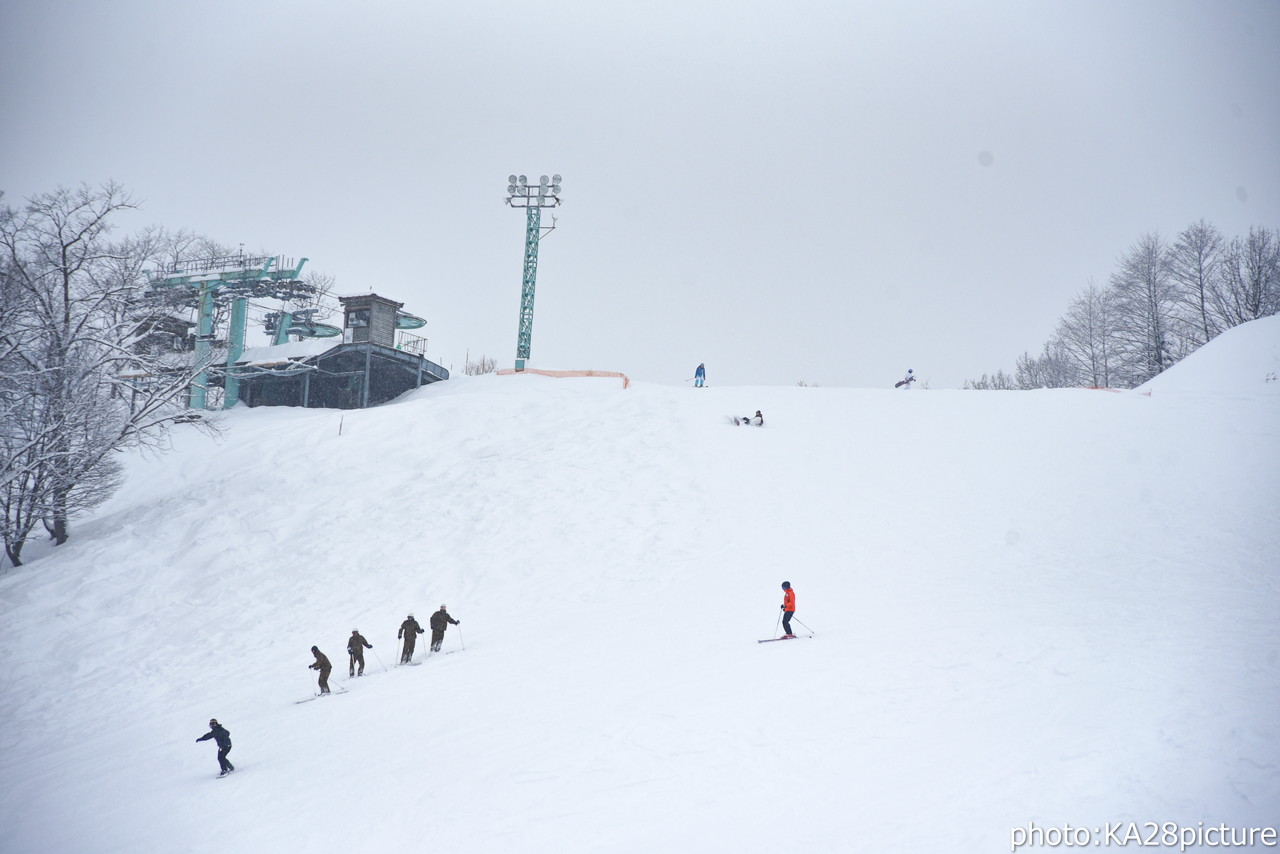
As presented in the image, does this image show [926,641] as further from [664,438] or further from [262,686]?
[664,438]

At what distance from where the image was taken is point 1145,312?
154ft

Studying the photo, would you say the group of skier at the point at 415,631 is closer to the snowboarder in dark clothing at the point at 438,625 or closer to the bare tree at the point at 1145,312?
the snowboarder in dark clothing at the point at 438,625

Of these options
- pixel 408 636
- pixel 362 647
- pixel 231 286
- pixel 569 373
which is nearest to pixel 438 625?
pixel 408 636

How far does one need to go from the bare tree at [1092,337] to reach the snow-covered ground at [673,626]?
16553 millimetres

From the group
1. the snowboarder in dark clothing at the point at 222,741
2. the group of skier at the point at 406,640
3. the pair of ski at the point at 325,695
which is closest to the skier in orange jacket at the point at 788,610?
the group of skier at the point at 406,640

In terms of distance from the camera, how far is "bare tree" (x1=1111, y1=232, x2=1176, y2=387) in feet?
151

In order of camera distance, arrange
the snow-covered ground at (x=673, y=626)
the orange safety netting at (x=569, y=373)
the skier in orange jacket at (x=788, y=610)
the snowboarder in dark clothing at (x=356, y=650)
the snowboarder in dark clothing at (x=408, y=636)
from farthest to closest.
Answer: the orange safety netting at (x=569, y=373)
the snowboarder in dark clothing at (x=408, y=636)
the snowboarder in dark clothing at (x=356, y=650)
the skier in orange jacket at (x=788, y=610)
the snow-covered ground at (x=673, y=626)

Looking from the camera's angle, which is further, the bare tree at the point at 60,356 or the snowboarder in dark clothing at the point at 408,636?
the bare tree at the point at 60,356

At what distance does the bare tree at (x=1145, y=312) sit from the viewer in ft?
151

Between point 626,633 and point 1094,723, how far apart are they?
9099 millimetres

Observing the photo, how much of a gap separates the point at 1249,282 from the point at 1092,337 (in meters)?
10.3

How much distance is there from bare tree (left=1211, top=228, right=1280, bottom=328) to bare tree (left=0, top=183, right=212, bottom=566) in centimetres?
5717

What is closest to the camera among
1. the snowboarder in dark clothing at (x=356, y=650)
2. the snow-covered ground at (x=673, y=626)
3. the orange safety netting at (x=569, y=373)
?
the snow-covered ground at (x=673, y=626)

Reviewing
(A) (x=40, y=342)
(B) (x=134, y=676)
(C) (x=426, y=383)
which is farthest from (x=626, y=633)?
(C) (x=426, y=383)
